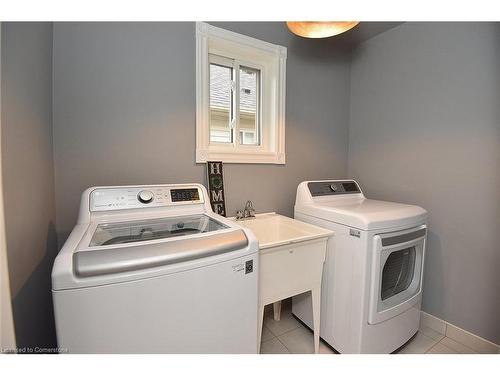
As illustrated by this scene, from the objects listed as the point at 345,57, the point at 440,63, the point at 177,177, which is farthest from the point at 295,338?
the point at 345,57

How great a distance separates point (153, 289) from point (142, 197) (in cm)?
58

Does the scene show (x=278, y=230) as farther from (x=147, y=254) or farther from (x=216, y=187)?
Result: (x=147, y=254)

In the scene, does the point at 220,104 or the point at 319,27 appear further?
the point at 220,104

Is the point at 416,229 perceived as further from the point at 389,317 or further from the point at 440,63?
the point at 440,63

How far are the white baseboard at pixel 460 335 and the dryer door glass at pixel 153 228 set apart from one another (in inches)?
70.9

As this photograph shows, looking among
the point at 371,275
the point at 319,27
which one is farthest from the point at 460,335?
the point at 319,27

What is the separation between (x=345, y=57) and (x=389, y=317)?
2192mm

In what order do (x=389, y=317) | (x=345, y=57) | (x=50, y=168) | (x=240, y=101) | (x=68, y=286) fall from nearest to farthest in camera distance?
1. (x=68, y=286)
2. (x=50, y=168)
3. (x=389, y=317)
4. (x=240, y=101)
5. (x=345, y=57)

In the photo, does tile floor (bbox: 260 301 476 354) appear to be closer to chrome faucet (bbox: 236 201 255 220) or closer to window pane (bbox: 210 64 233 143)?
chrome faucet (bbox: 236 201 255 220)

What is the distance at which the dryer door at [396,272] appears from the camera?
1175 mm

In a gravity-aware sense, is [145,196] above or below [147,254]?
above

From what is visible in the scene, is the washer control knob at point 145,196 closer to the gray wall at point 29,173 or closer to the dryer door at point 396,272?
the gray wall at point 29,173

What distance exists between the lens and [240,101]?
1.78 meters

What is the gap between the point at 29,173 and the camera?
2.78 ft
